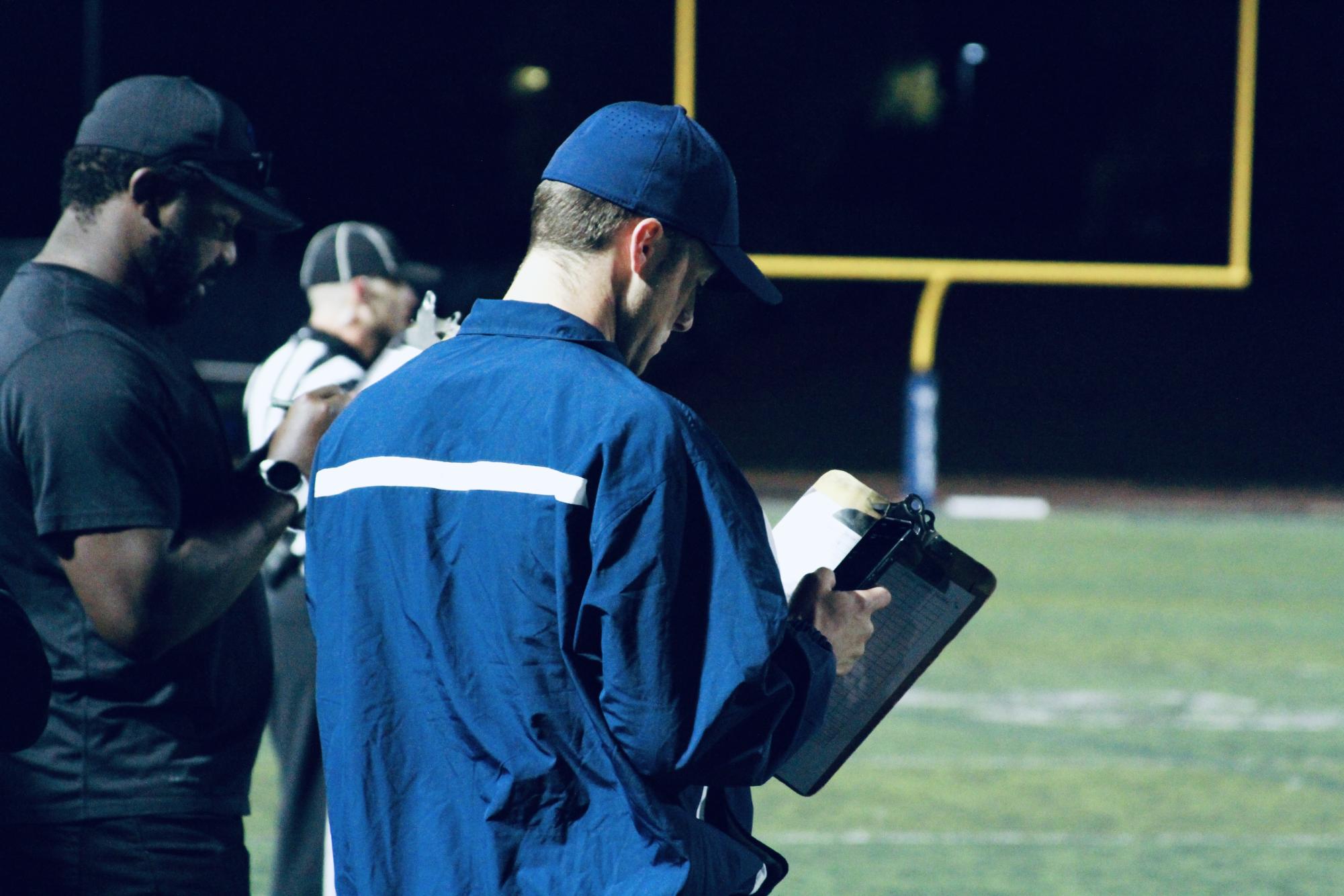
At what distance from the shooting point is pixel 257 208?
297cm

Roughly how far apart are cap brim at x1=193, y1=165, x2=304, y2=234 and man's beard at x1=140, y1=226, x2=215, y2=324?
0.33 ft

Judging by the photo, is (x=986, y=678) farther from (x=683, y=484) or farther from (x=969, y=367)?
(x=969, y=367)

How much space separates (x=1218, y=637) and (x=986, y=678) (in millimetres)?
2119

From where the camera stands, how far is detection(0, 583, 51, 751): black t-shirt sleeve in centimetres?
180

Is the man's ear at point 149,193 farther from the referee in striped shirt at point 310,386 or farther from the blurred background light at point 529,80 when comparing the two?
the blurred background light at point 529,80

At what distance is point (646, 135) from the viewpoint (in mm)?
2129

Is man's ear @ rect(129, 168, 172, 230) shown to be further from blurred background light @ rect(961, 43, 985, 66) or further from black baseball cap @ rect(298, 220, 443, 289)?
blurred background light @ rect(961, 43, 985, 66)

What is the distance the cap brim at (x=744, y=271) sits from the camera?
2176 millimetres

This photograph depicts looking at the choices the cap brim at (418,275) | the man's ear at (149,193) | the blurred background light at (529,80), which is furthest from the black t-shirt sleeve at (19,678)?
the blurred background light at (529,80)

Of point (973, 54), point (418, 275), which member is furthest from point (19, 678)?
point (973, 54)

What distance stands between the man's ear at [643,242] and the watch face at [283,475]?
98cm

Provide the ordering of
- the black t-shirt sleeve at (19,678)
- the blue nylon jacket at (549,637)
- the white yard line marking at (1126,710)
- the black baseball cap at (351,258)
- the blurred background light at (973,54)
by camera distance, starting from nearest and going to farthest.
A: the black t-shirt sleeve at (19,678), the blue nylon jacket at (549,637), the black baseball cap at (351,258), the white yard line marking at (1126,710), the blurred background light at (973,54)

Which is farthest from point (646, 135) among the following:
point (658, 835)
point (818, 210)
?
point (818, 210)

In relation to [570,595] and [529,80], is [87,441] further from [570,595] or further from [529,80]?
[529,80]
